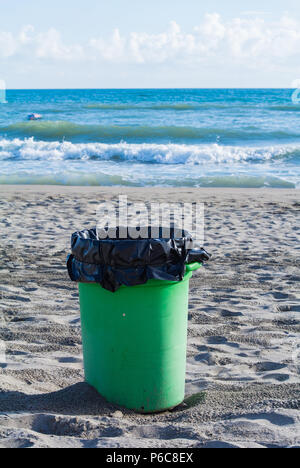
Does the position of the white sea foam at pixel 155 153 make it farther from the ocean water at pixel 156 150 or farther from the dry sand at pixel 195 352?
the dry sand at pixel 195 352

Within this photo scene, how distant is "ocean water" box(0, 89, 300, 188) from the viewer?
1370 cm

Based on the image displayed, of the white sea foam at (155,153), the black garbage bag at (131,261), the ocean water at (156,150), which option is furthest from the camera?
the white sea foam at (155,153)

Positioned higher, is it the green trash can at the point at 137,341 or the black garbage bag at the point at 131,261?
the black garbage bag at the point at 131,261

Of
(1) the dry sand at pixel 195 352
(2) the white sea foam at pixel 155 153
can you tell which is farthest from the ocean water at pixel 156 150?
(1) the dry sand at pixel 195 352

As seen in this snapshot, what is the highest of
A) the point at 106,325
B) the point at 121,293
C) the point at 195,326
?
the point at 121,293

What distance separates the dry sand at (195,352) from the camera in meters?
2.53

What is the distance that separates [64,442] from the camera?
241cm

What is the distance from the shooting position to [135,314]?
102 inches

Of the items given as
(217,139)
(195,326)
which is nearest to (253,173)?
(217,139)

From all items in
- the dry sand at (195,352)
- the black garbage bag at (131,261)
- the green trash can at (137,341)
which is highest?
the black garbage bag at (131,261)

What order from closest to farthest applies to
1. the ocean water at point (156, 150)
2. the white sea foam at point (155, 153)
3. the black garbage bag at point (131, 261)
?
1. the black garbage bag at point (131, 261)
2. the ocean water at point (156, 150)
3. the white sea foam at point (155, 153)
